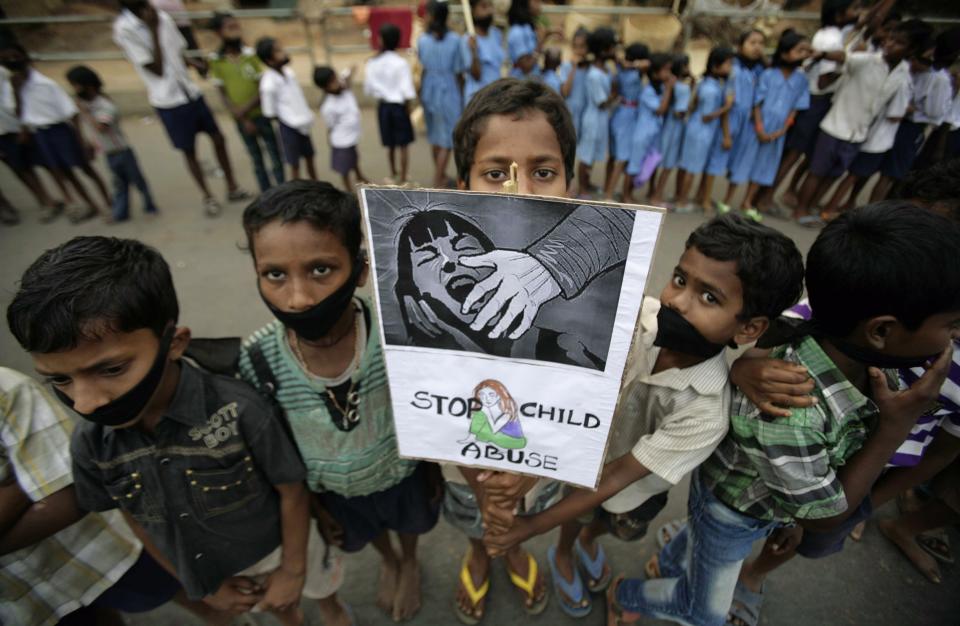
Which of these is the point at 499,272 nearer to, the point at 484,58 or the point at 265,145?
the point at 484,58

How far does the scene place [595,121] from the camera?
4855 mm

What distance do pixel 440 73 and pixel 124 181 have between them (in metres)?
3.45

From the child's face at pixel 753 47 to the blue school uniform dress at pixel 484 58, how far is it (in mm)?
2383

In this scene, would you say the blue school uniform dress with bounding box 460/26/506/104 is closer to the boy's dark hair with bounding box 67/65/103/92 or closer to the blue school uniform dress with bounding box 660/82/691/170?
the blue school uniform dress with bounding box 660/82/691/170

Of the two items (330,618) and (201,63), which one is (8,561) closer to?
(330,618)

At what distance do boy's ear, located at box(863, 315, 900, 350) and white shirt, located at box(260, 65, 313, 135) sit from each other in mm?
4855

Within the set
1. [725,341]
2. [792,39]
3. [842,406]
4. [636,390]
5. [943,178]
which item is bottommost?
[636,390]

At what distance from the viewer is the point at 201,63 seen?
21.0 ft

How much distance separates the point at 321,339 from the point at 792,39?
5.14m

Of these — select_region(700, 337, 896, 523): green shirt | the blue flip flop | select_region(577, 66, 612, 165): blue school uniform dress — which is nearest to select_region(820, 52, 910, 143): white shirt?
select_region(577, 66, 612, 165): blue school uniform dress

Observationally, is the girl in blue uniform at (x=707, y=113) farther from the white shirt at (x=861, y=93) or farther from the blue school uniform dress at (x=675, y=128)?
the white shirt at (x=861, y=93)

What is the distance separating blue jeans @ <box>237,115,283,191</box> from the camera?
15.7ft

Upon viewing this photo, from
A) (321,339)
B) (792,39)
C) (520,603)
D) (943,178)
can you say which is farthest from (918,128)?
(321,339)

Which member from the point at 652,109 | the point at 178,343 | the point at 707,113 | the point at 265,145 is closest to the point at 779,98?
the point at 707,113
